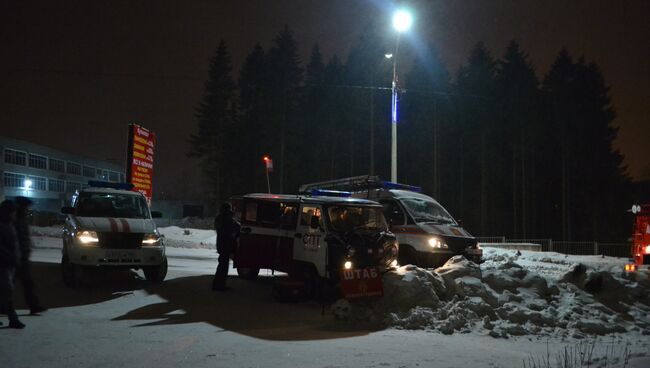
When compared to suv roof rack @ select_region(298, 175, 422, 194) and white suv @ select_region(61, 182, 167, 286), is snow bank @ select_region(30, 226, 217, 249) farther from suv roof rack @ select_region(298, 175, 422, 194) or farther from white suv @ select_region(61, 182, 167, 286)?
white suv @ select_region(61, 182, 167, 286)

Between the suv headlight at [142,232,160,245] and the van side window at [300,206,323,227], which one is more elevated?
the van side window at [300,206,323,227]

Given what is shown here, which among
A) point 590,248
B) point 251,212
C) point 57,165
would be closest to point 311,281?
point 251,212

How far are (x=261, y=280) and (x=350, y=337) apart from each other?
20.7 ft

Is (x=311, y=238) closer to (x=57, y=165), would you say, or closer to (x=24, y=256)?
(x=24, y=256)

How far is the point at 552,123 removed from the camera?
53.0 meters

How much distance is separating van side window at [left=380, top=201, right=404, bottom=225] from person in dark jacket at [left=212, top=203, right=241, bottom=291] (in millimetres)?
4039

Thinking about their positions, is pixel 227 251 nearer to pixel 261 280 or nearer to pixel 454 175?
pixel 261 280

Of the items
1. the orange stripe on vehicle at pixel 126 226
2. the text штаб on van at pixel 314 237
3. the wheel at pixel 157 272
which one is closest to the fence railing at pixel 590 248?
the text штаб on van at pixel 314 237

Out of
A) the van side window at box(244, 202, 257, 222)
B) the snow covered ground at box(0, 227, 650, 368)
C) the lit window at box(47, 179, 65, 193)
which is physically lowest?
the snow covered ground at box(0, 227, 650, 368)

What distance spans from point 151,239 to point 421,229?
648 cm

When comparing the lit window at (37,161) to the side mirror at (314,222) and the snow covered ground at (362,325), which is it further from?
the side mirror at (314,222)

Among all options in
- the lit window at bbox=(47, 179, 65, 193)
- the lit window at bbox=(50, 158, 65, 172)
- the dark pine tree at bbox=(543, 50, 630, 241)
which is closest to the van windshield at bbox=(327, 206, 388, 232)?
the dark pine tree at bbox=(543, 50, 630, 241)

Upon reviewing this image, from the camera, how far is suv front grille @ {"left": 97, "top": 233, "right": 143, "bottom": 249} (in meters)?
11.7

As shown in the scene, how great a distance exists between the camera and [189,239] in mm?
29062
